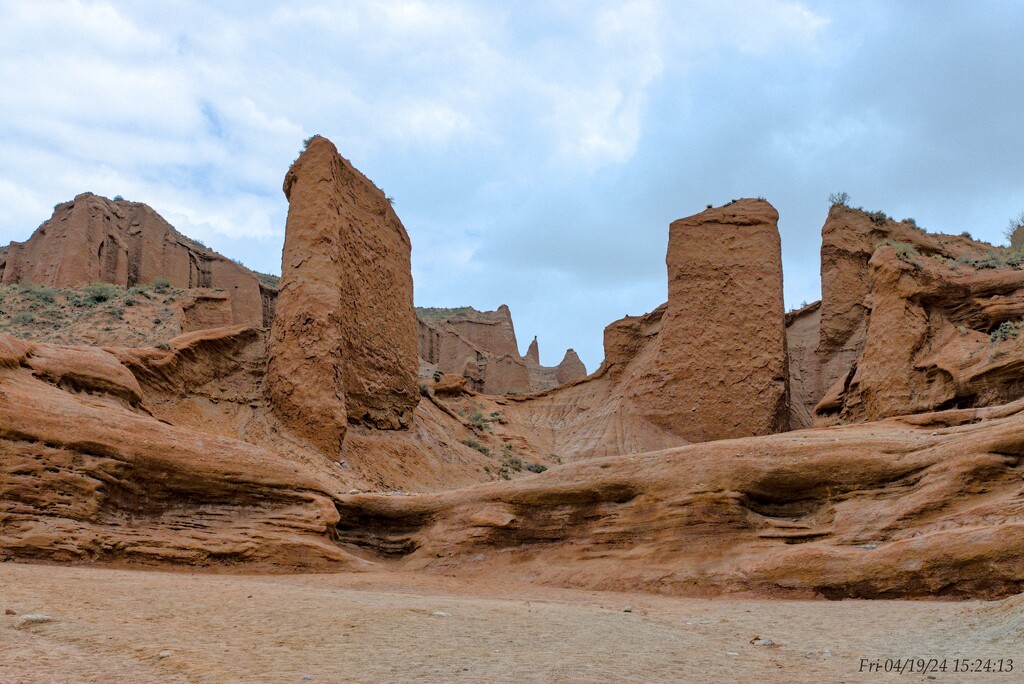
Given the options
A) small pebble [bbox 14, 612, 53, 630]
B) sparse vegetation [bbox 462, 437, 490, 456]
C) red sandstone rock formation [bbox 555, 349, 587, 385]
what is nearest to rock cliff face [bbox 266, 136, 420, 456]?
sparse vegetation [bbox 462, 437, 490, 456]

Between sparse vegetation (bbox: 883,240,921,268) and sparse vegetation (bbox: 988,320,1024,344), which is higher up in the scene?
sparse vegetation (bbox: 883,240,921,268)

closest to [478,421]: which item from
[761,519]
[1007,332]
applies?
[1007,332]

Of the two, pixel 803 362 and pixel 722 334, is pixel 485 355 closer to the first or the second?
pixel 803 362

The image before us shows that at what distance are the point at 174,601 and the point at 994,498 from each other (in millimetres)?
8344

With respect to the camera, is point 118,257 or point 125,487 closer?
point 125,487

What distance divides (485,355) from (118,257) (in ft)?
72.4

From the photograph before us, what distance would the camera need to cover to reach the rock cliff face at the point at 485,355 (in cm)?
4203

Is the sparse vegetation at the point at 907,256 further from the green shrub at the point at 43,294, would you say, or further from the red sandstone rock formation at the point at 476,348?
the green shrub at the point at 43,294

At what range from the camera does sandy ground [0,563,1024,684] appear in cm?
468

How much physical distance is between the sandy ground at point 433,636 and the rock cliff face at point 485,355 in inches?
1237

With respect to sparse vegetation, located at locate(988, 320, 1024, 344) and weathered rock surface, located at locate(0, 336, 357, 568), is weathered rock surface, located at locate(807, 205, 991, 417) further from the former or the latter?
weathered rock surface, located at locate(0, 336, 357, 568)

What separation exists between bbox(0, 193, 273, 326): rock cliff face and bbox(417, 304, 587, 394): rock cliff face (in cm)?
1177

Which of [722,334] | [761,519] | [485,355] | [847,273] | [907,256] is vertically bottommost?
[761,519]

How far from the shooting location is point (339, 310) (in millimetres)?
17969
